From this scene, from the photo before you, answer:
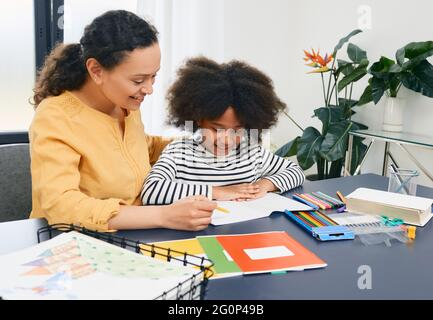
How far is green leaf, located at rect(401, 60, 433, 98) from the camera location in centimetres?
215

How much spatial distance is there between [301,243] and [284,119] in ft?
8.39

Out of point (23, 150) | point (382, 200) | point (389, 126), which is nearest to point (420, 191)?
point (382, 200)

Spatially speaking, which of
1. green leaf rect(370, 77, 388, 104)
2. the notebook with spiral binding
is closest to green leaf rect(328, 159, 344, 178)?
green leaf rect(370, 77, 388, 104)

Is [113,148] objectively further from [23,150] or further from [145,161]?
[23,150]

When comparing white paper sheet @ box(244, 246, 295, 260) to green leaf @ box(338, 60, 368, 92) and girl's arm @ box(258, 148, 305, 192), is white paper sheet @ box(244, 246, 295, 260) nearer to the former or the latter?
girl's arm @ box(258, 148, 305, 192)

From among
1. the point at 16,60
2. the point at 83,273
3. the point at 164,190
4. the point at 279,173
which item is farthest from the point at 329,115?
the point at 83,273

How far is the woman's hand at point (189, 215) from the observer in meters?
0.91

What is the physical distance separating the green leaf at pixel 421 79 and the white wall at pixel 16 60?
220 centimetres

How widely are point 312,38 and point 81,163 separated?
2.42 m

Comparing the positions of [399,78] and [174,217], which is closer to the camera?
[174,217]

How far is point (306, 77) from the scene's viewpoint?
3146 mm

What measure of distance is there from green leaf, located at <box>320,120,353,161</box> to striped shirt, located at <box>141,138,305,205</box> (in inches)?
42.2

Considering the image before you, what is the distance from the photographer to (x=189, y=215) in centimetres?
91

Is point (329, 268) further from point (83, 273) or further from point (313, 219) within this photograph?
point (83, 273)
